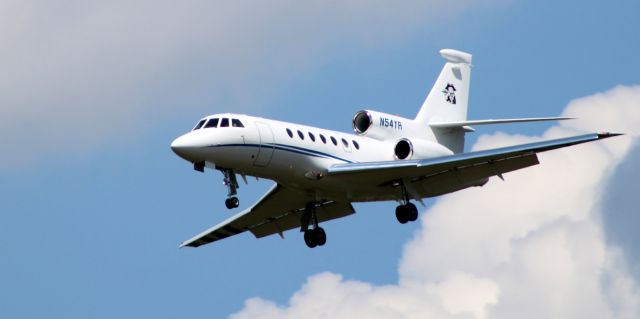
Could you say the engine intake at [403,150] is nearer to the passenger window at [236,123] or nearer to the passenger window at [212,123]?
the passenger window at [236,123]

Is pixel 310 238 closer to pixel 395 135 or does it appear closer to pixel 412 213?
Answer: pixel 412 213

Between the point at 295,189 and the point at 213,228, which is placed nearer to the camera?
the point at 295,189

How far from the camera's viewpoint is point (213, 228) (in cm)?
4572

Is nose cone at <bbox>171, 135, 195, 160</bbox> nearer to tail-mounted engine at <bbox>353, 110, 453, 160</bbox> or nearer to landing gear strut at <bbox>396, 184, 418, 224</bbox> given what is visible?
tail-mounted engine at <bbox>353, 110, 453, 160</bbox>

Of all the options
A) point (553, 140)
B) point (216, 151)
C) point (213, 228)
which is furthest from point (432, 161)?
point (213, 228)

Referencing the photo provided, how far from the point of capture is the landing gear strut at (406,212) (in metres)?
40.2

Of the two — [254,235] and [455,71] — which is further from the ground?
[455,71]

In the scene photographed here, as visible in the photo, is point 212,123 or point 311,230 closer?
point 212,123

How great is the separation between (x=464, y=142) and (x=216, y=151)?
9432 millimetres

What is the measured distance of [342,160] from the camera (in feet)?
131

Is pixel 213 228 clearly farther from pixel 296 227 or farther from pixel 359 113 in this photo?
pixel 359 113

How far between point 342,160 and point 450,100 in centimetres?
700

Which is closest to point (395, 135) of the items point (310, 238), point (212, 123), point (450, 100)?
point (310, 238)

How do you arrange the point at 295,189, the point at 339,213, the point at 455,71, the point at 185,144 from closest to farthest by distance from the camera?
the point at 185,144, the point at 295,189, the point at 339,213, the point at 455,71
